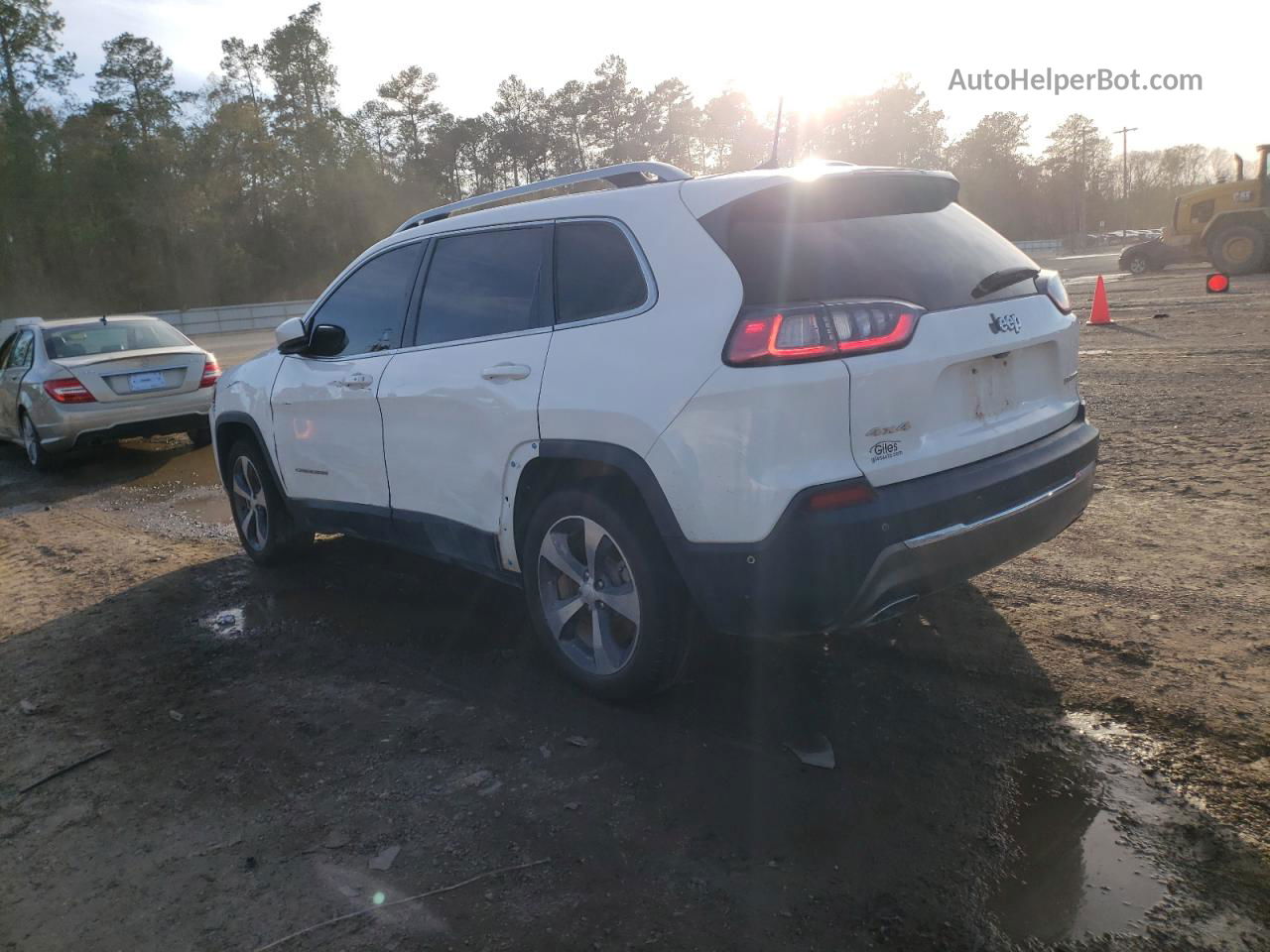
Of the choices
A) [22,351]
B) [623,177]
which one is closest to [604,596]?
[623,177]

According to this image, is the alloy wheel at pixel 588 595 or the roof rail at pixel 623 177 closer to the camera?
the alloy wheel at pixel 588 595

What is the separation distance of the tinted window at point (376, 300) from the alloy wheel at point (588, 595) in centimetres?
146

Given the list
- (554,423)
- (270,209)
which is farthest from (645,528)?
(270,209)

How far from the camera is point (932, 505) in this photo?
3.10 metres

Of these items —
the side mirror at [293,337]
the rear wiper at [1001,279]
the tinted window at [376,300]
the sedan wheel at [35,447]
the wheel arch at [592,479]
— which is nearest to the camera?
the wheel arch at [592,479]

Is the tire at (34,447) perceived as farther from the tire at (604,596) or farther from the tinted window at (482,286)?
the tire at (604,596)

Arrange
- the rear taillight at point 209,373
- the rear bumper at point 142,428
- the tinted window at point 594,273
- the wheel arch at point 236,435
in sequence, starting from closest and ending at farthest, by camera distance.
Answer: the tinted window at point 594,273 → the wheel arch at point 236,435 → the rear bumper at point 142,428 → the rear taillight at point 209,373

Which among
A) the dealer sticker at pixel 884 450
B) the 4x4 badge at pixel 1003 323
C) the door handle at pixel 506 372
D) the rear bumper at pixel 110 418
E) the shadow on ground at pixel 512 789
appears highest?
the 4x4 badge at pixel 1003 323

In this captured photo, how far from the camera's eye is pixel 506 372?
3.86 metres

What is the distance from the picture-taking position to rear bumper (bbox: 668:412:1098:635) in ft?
9.82

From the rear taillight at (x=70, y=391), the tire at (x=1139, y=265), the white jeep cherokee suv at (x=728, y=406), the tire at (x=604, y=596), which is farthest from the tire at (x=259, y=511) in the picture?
the tire at (x=1139, y=265)

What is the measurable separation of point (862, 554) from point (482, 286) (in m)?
→ 2.09

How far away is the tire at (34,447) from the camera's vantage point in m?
10.1

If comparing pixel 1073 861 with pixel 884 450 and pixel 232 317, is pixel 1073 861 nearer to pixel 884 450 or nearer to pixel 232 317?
pixel 884 450
